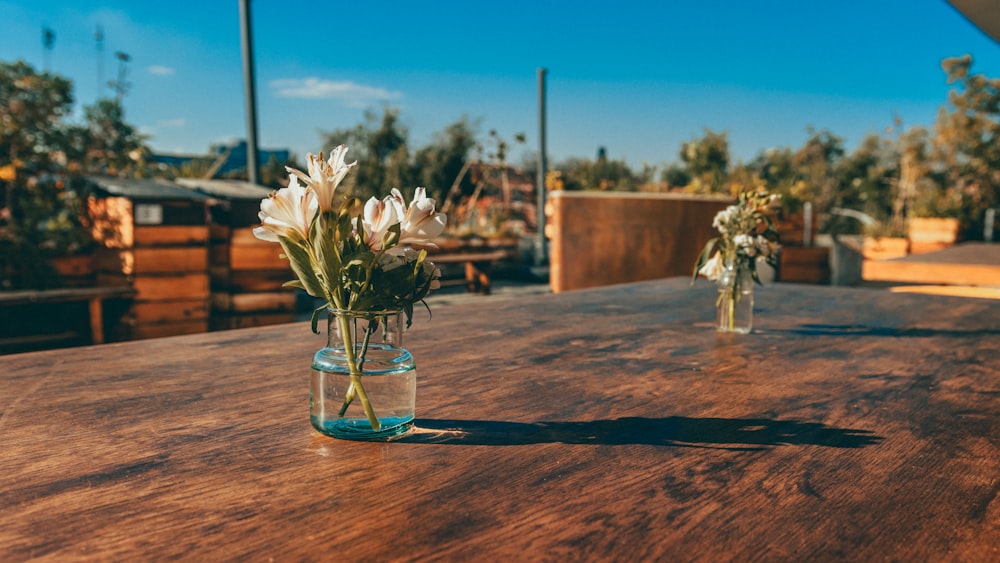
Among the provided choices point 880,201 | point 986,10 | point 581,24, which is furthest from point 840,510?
point 581,24

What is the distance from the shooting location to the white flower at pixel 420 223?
0.81 m

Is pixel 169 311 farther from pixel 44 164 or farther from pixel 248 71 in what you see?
pixel 248 71

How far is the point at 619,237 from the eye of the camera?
5.38 metres

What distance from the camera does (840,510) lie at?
69 centimetres

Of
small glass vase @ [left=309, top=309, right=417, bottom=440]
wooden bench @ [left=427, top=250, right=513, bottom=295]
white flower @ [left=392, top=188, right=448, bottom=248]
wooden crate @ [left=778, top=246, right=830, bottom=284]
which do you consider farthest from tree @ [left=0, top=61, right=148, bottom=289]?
wooden crate @ [left=778, top=246, right=830, bottom=284]

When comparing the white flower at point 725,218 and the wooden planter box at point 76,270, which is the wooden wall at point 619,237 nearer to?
the wooden planter box at point 76,270

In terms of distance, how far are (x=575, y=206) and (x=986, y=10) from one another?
303 cm

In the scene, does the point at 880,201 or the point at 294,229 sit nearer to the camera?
the point at 294,229

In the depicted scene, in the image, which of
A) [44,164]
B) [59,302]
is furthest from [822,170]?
[59,302]

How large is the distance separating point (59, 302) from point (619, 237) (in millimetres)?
3794

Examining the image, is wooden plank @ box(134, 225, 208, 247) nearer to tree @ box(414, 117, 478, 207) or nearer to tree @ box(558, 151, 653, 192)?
tree @ box(558, 151, 653, 192)

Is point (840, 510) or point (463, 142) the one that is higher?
point (463, 142)

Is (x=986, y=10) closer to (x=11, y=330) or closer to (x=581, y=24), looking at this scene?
(x=11, y=330)

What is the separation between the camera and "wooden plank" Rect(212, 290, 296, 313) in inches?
183
